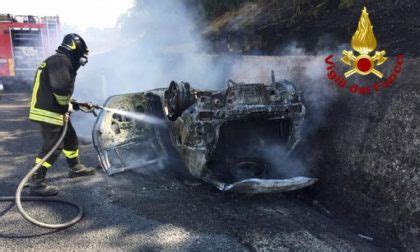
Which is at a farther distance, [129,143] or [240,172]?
[129,143]

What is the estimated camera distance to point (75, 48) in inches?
196

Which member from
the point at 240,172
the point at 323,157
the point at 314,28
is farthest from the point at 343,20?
the point at 240,172

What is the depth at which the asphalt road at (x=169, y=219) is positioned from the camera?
11.8ft

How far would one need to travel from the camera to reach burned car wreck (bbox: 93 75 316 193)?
4.30m

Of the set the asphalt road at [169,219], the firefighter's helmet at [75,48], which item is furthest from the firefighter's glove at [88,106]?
the asphalt road at [169,219]

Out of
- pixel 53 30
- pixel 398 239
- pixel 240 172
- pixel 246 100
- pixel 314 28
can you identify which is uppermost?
pixel 53 30

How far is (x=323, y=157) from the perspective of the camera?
4898 millimetres

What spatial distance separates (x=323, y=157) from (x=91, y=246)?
114 inches

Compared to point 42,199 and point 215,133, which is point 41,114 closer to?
point 42,199

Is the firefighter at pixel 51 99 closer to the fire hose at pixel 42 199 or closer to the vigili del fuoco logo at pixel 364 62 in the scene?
the fire hose at pixel 42 199

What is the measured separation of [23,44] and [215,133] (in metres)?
13.4

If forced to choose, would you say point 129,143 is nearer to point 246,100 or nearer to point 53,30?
point 246,100

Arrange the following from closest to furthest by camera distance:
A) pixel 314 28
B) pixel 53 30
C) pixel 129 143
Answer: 1. pixel 129 143
2. pixel 314 28
3. pixel 53 30

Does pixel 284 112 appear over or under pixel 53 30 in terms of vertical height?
under
